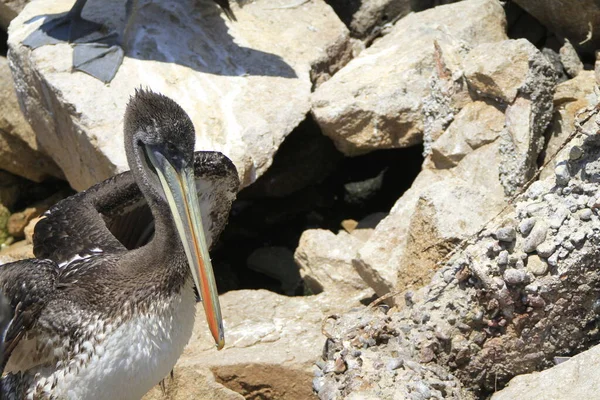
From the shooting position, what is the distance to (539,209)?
141 inches

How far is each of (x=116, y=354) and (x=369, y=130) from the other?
2.51 meters

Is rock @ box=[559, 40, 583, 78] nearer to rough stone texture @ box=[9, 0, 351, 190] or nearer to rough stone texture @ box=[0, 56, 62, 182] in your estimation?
rough stone texture @ box=[9, 0, 351, 190]

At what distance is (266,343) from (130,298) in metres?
1.31

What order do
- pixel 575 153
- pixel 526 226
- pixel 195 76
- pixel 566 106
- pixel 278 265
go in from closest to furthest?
1. pixel 526 226
2. pixel 575 153
3. pixel 566 106
4. pixel 195 76
5. pixel 278 265

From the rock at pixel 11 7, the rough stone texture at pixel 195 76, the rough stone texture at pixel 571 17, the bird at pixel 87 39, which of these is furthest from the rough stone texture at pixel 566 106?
the rock at pixel 11 7

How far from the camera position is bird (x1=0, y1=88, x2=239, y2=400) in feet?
11.4

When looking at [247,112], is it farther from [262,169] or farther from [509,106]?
[509,106]

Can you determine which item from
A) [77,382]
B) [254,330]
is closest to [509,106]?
[254,330]

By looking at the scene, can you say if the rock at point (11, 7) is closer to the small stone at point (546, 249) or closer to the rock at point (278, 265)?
the rock at point (278, 265)

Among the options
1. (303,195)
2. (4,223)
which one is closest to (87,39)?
(4,223)

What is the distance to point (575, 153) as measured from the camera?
3645 millimetres

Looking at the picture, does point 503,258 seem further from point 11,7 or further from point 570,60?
point 11,7

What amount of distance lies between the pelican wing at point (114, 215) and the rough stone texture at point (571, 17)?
7.76 feet

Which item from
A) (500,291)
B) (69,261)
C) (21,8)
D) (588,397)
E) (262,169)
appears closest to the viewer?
(588,397)
